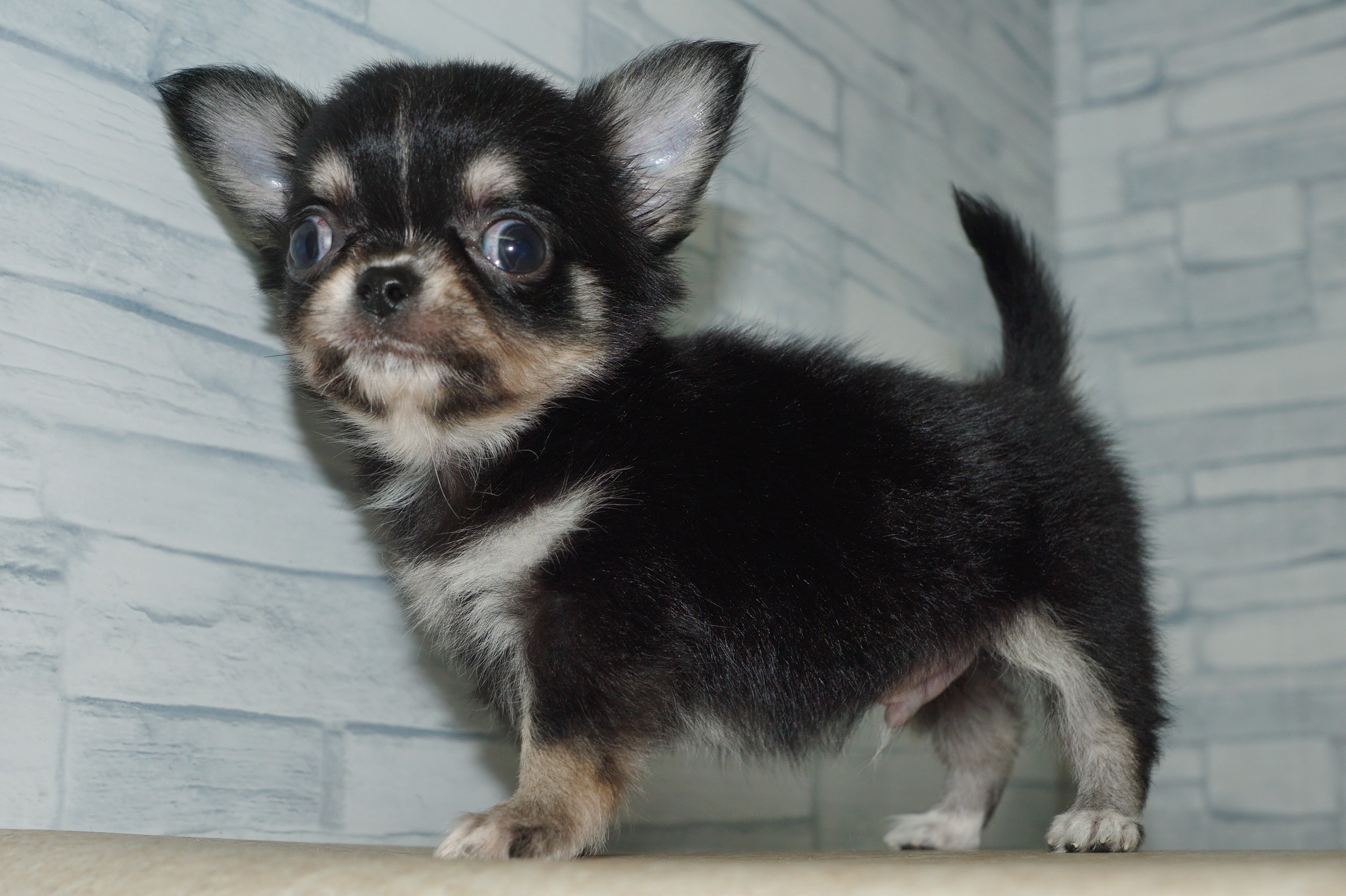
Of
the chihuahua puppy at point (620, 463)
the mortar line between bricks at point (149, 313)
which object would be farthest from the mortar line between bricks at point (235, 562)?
the mortar line between bricks at point (149, 313)

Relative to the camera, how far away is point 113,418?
174 centimetres

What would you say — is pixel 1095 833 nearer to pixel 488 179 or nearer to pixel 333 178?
pixel 488 179

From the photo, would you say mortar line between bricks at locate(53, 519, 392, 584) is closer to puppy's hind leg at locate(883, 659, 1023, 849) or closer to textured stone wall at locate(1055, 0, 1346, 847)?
puppy's hind leg at locate(883, 659, 1023, 849)

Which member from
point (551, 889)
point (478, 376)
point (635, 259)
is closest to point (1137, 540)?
point (635, 259)

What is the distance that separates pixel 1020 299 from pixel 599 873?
1.72 metres

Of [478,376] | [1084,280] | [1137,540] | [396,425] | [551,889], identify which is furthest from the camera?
[1084,280]

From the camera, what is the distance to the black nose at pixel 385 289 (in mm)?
1532

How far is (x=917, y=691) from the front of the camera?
2.12 metres

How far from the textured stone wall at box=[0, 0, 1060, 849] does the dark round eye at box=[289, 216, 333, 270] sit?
234 mm

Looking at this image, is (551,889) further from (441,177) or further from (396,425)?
(441,177)

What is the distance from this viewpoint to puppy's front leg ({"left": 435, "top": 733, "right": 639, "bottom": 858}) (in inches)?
57.4

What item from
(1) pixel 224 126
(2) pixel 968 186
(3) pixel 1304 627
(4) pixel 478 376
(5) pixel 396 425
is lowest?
(3) pixel 1304 627

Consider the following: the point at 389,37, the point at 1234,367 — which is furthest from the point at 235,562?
the point at 1234,367

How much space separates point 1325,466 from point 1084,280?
0.97m
